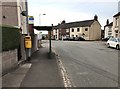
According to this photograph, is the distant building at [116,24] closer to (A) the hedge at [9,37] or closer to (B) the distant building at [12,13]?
(B) the distant building at [12,13]

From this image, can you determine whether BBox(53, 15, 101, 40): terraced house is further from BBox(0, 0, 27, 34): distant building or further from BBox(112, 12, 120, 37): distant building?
BBox(0, 0, 27, 34): distant building

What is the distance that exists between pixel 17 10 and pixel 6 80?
12.8 meters

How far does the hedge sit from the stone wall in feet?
0.83

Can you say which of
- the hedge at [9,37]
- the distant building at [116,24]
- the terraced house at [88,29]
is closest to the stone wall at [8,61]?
the hedge at [9,37]

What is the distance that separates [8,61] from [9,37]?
4.01 feet

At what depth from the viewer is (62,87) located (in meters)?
7.88

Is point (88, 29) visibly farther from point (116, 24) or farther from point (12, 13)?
point (12, 13)

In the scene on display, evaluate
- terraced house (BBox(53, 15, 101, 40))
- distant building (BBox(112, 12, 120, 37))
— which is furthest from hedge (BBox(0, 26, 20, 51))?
terraced house (BBox(53, 15, 101, 40))

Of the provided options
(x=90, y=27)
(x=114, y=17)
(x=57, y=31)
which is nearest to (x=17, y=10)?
(x=114, y=17)

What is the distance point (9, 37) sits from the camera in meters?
10.8

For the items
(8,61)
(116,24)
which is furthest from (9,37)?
(116,24)

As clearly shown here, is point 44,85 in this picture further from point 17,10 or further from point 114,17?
point 114,17

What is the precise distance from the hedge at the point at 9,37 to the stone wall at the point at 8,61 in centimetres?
25

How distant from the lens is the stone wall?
974 cm
